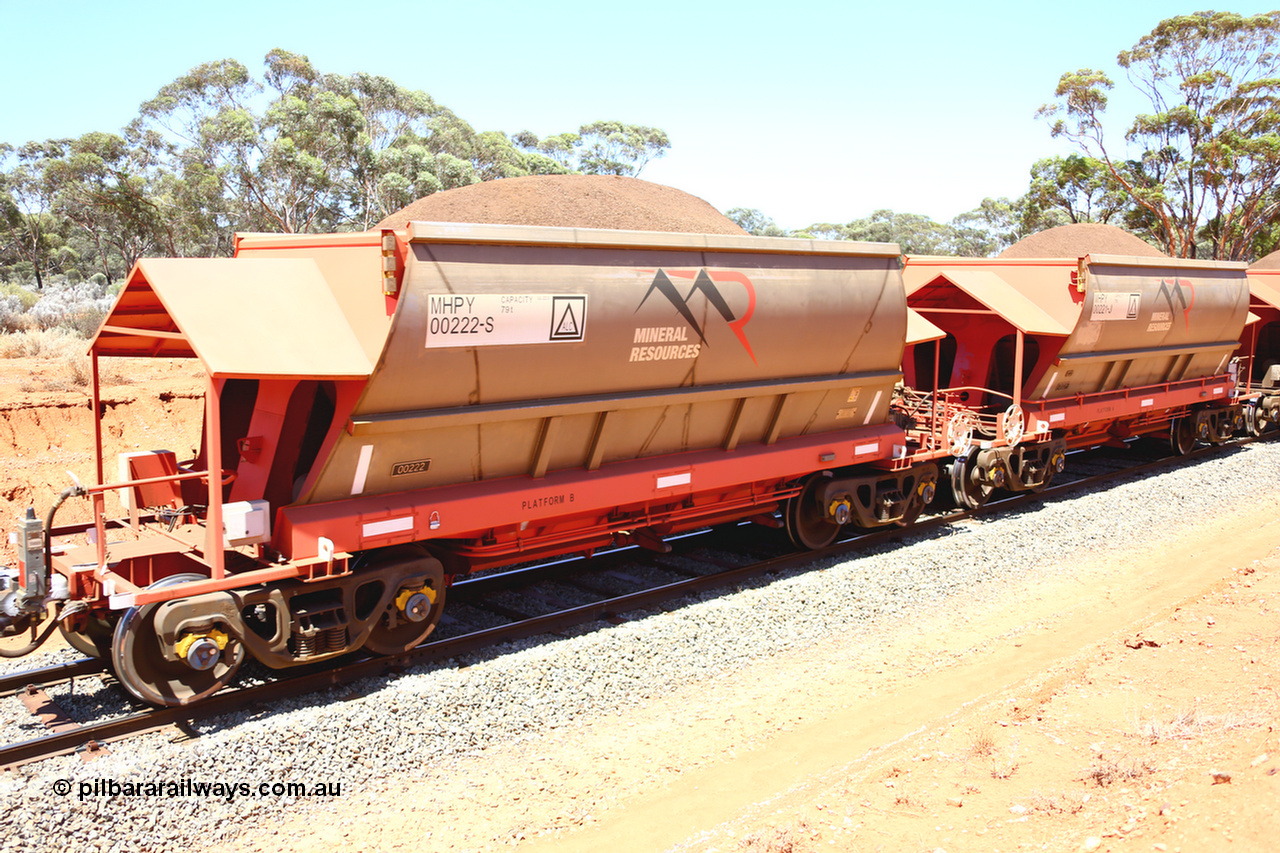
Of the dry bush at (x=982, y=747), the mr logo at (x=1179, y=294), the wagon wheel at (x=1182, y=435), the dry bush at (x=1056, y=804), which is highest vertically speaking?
the mr logo at (x=1179, y=294)

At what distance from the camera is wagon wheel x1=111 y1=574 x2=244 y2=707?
6.61 metres

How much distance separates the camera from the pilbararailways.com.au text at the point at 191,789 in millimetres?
5789

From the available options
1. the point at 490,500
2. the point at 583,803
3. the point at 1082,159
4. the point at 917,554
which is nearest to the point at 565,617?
A: the point at 490,500

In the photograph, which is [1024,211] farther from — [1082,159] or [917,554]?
[917,554]

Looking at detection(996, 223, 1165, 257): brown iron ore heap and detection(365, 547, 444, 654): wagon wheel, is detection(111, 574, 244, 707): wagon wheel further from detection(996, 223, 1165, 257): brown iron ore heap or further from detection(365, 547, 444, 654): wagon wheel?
detection(996, 223, 1165, 257): brown iron ore heap

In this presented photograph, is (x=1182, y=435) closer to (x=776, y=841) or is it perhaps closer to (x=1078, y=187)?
(x=776, y=841)

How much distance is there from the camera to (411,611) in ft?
25.6

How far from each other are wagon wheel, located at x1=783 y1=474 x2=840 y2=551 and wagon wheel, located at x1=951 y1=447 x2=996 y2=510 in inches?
116

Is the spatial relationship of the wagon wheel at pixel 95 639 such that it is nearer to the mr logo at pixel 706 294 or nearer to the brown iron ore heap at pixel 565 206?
the mr logo at pixel 706 294

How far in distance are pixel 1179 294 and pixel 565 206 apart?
33188 millimetres

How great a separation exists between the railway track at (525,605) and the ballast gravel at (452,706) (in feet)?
0.54

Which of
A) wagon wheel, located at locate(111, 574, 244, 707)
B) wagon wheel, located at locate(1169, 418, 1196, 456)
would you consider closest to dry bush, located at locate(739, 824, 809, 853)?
wagon wheel, located at locate(111, 574, 244, 707)

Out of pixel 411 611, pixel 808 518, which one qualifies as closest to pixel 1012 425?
pixel 808 518

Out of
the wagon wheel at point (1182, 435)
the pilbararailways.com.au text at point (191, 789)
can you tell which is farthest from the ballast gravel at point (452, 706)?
the wagon wheel at point (1182, 435)
